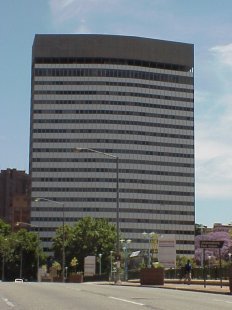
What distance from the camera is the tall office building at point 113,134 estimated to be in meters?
184

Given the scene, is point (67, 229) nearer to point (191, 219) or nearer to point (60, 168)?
point (60, 168)

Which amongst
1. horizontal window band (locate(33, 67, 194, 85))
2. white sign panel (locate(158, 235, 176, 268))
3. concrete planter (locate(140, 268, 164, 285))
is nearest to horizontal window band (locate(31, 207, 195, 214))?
horizontal window band (locate(33, 67, 194, 85))

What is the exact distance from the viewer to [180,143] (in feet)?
633

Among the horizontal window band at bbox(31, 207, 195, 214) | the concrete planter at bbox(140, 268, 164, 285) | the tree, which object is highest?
the horizontal window band at bbox(31, 207, 195, 214)

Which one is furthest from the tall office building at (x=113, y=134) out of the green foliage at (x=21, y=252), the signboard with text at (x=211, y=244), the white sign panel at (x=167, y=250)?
the signboard with text at (x=211, y=244)

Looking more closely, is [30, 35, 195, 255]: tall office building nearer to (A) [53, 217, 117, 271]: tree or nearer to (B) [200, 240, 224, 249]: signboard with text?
(A) [53, 217, 117, 271]: tree

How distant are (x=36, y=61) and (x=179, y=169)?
2124 inches

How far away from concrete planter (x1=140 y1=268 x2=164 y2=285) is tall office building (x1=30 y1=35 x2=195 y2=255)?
447ft

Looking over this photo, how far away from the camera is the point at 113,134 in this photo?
184 meters

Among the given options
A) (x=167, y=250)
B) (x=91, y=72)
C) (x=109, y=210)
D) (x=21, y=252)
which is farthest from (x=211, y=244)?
(x=91, y=72)

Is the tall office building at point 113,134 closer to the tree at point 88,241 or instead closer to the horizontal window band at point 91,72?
the horizontal window band at point 91,72

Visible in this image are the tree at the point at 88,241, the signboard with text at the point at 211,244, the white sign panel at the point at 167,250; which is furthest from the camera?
the tree at the point at 88,241

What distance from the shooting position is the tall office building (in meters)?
184

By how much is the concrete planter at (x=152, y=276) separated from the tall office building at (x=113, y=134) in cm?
13617
